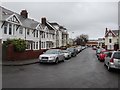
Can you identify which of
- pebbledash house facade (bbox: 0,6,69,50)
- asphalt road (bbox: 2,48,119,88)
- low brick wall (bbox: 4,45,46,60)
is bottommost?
asphalt road (bbox: 2,48,119,88)

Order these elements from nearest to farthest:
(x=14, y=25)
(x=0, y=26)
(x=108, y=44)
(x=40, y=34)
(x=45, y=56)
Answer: (x=45, y=56) < (x=0, y=26) < (x=14, y=25) < (x=40, y=34) < (x=108, y=44)

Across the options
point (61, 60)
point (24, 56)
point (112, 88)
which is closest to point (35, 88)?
point (112, 88)

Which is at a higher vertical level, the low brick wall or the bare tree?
the bare tree

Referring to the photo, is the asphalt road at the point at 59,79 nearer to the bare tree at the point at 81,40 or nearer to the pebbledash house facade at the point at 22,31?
the pebbledash house facade at the point at 22,31

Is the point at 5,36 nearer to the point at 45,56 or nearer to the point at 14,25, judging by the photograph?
the point at 14,25

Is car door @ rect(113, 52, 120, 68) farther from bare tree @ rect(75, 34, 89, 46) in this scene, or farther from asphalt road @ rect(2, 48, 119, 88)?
bare tree @ rect(75, 34, 89, 46)

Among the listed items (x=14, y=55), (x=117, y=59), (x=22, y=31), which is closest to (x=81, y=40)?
(x=22, y=31)

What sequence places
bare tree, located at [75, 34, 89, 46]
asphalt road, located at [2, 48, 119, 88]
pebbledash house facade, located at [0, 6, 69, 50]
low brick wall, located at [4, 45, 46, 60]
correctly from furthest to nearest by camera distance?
bare tree, located at [75, 34, 89, 46], pebbledash house facade, located at [0, 6, 69, 50], low brick wall, located at [4, 45, 46, 60], asphalt road, located at [2, 48, 119, 88]

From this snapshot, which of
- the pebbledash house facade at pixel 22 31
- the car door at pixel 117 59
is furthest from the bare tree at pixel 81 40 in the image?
A: the car door at pixel 117 59

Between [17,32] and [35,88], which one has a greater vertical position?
[17,32]

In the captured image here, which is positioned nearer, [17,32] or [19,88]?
[19,88]

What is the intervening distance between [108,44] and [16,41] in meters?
56.9

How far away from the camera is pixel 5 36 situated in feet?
86.3

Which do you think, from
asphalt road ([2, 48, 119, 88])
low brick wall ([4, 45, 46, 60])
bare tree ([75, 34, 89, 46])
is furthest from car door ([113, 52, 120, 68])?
bare tree ([75, 34, 89, 46])
